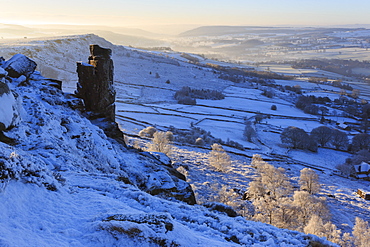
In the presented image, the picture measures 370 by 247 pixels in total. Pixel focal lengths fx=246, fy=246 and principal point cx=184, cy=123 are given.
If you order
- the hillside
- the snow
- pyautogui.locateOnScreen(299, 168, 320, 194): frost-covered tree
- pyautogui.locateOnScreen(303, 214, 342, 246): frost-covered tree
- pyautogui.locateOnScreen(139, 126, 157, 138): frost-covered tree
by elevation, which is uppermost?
the snow

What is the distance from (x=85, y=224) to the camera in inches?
301

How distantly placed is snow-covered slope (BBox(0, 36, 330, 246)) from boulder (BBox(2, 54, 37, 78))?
3685mm

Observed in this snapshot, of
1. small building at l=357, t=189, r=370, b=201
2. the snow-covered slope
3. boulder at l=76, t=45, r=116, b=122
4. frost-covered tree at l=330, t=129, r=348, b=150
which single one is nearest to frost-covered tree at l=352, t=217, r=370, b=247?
small building at l=357, t=189, r=370, b=201

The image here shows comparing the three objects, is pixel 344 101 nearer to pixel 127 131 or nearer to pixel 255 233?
pixel 127 131

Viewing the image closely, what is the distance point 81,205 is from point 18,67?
652 inches

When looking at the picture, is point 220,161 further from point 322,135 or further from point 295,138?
point 322,135

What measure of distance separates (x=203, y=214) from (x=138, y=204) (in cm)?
312

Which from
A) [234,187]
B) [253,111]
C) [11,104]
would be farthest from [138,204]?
[253,111]

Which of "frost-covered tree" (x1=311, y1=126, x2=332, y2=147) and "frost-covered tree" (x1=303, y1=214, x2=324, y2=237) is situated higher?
"frost-covered tree" (x1=303, y1=214, x2=324, y2=237)

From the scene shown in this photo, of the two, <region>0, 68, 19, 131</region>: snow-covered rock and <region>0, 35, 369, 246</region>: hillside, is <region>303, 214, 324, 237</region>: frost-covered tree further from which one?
<region>0, 68, 19, 131</region>: snow-covered rock

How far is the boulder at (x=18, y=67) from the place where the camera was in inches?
773

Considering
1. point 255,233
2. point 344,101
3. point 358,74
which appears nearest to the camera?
point 255,233

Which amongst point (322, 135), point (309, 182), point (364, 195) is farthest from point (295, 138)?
point (309, 182)

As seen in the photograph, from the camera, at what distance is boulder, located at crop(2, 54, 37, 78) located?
64.4 ft
